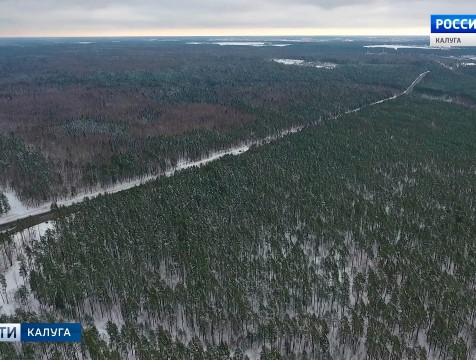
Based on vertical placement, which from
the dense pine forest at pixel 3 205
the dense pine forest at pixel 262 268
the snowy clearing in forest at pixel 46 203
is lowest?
the dense pine forest at pixel 262 268

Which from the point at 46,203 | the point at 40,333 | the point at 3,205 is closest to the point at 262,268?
the point at 40,333

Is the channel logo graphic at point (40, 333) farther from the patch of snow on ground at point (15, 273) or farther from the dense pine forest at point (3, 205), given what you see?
the dense pine forest at point (3, 205)

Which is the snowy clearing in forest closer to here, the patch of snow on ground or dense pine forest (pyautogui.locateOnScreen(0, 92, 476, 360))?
the patch of snow on ground

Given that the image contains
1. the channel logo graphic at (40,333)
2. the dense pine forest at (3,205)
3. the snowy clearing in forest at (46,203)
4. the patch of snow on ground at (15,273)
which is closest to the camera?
the channel logo graphic at (40,333)

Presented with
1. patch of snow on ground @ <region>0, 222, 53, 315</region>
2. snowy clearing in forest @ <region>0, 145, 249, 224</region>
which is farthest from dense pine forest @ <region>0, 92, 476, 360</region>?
snowy clearing in forest @ <region>0, 145, 249, 224</region>

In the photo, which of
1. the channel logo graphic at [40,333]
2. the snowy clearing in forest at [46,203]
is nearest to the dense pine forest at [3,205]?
the snowy clearing in forest at [46,203]

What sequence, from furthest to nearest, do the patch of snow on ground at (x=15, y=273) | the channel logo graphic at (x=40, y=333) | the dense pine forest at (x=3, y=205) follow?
the dense pine forest at (x=3, y=205)
the patch of snow on ground at (x=15, y=273)
the channel logo graphic at (x=40, y=333)

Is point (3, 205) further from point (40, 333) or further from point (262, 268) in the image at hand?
point (262, 268)
